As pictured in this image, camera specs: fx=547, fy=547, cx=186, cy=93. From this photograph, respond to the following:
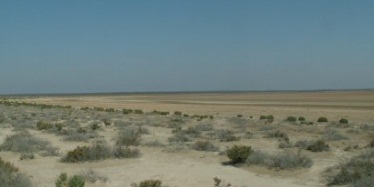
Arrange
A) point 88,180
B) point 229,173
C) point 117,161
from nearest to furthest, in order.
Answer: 1. point 88,180
2. point 229,173
3. point 117,161

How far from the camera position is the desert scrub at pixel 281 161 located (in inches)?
558

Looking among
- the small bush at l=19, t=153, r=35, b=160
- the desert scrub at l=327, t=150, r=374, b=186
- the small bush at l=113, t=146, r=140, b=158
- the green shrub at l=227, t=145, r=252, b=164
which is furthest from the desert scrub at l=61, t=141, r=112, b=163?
the desert scrub at l=327, t=150, r=374, b=186

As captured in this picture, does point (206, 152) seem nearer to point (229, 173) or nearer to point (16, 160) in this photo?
point (229, 173)

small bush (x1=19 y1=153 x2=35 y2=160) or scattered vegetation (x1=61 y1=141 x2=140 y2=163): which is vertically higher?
scattered vegetation (x1=61 y1=141 x2=140 y2=163)

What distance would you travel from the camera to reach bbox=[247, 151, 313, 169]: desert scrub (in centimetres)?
1418

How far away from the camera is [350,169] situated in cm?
1284

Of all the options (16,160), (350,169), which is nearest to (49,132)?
(16,160)

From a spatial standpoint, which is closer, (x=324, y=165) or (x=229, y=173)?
(x=229, y=173)

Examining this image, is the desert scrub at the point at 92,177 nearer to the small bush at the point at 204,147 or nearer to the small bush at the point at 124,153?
the small bush at the point at 124,153

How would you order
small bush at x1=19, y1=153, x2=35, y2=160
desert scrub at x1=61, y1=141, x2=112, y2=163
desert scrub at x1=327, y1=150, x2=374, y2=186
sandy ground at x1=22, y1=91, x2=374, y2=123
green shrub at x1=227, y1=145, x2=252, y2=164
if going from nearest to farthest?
desert scrub at x1=327, y1=150, x2=374, y2=186 → green shrub at x1=227, y1=145, x2=252, y2=164 → desert scrub at x1=61, y1=141, x2=112, y2=163 → small bush at x1=19, y1=153, x2=35, y2=160 → sandy ground at x1=22, y1=91, x2=374, y2=123

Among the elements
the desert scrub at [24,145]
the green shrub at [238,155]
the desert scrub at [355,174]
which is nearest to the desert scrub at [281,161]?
the green shrub at [238,155]

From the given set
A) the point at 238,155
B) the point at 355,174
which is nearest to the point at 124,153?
the point at 238,155

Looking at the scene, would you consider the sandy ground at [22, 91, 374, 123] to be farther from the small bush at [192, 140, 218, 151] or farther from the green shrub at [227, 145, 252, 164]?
the green shrub at [227, 145, 252, 164]

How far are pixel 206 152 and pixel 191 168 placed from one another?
3.64 metres
